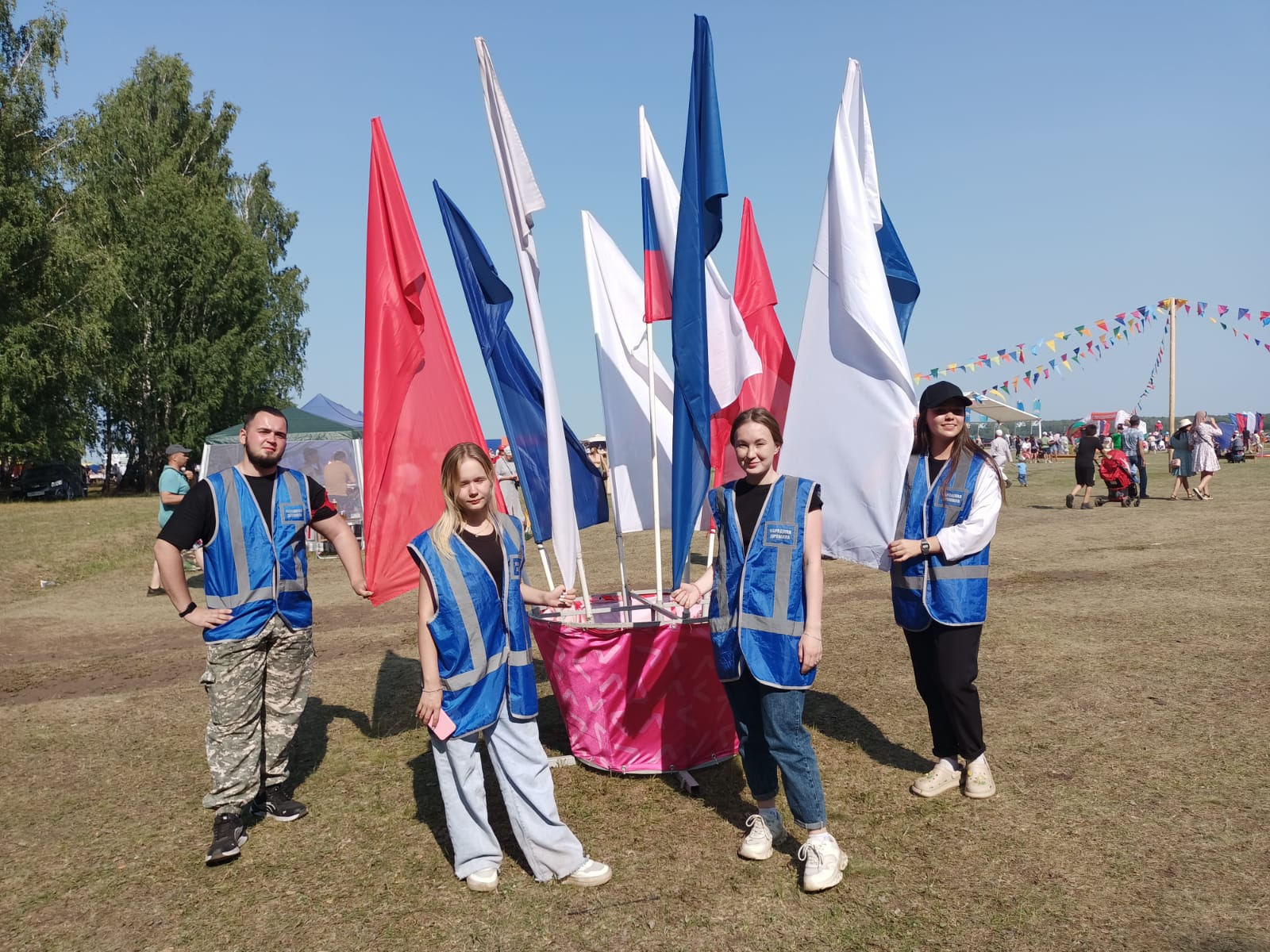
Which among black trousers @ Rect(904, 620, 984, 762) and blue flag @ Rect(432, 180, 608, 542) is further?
blue flag @ Rect(432, 180, 608, 542)

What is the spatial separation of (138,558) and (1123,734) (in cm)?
1602

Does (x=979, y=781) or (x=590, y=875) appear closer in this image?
(x=590, y=875)

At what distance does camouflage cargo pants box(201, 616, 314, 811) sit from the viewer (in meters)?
4.02

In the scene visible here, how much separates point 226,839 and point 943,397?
146 inches

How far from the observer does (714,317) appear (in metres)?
4.99

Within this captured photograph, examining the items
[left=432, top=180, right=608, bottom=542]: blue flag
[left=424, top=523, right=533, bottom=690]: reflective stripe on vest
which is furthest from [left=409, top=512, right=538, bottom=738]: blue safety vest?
[left=432, top=180, right=608, bottom=542]: blue flag

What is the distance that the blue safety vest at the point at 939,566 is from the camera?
399cm

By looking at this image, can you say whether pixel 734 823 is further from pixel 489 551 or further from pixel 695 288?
pixel 695 288

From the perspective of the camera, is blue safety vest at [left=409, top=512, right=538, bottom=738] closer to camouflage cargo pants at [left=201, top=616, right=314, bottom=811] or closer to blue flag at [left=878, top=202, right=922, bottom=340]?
camouflage cargo pants at [left=201, top=616, right=314, bottom=811]

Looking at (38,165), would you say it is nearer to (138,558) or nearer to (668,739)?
(138,558)

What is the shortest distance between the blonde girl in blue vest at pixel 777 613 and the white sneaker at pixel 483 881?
1186 millimetres

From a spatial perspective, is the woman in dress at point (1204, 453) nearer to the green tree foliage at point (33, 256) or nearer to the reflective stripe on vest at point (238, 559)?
the reflective stripe on vest at point (238, 559)

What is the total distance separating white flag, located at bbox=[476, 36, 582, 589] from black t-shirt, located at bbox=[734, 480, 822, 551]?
3.29 ft

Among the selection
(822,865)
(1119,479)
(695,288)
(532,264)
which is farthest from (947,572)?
(1119,479)
